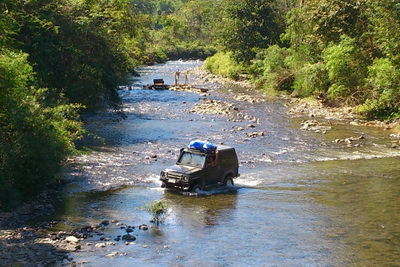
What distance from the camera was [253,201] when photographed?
68.5ft

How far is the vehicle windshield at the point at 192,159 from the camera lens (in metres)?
22.0

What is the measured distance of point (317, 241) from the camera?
53.4 feet

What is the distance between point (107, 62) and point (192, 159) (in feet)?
50.9

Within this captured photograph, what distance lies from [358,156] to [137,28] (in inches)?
1013

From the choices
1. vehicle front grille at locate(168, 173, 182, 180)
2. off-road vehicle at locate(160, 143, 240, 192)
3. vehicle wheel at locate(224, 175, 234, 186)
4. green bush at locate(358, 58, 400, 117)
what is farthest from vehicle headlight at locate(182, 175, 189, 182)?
green bush at locate(358, 58, 400, 117)

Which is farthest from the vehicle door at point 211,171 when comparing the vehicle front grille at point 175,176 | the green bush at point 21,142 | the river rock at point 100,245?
the river rock at point 100,245

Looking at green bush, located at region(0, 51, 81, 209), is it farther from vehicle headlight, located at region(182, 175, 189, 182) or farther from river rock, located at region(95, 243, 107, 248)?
vehicle headlight, located at region(182, 175, 189, 182)

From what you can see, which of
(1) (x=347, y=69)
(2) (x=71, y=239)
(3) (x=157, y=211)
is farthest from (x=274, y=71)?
(2) (x=71, y=239)

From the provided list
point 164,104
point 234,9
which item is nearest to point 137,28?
point 164,104

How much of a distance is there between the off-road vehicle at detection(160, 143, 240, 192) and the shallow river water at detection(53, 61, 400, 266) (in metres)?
0.44

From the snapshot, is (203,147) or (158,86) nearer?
(203,147)

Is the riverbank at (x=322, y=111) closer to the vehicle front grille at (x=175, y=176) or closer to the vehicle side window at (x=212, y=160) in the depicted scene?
the vehicle side window at (x=212, y=160)

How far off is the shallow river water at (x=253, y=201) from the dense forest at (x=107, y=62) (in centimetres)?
217

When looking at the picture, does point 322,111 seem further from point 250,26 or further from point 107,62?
point 250,26
